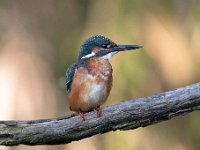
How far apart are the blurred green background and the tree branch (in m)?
2.40

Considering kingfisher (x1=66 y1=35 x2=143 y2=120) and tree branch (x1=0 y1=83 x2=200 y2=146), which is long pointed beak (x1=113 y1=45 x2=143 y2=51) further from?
tree branch (x1=0 y1=83 x2=200 y2=146)

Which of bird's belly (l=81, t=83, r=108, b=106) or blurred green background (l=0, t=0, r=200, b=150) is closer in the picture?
bird's belly (l=81, t=83, r=108, b=106)

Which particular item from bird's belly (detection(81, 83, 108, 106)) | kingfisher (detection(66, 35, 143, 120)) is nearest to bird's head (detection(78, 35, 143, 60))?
kingfisher (detection(66, 35, 143, 120))

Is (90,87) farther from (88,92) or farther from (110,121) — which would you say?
(110,121)

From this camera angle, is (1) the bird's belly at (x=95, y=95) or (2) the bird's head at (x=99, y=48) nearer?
(1) the bird's belly at (x=95, y=95)

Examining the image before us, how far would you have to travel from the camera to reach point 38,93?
7344 mm

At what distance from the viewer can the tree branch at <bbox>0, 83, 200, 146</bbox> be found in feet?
14.8

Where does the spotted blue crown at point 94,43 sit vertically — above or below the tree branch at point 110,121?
above

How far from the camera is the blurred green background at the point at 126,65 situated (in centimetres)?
720

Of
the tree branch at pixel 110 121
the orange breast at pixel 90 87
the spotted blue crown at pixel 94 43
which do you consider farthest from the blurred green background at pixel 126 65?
the tree branch at pixel 110 121

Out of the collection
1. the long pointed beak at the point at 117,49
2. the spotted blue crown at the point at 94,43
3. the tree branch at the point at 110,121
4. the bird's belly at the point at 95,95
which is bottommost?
the tree branch at the point at 110,121

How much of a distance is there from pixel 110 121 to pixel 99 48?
0.68m

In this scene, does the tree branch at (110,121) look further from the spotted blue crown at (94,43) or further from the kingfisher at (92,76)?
the spotted blue crown at (94,43)

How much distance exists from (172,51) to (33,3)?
1.82 meters
